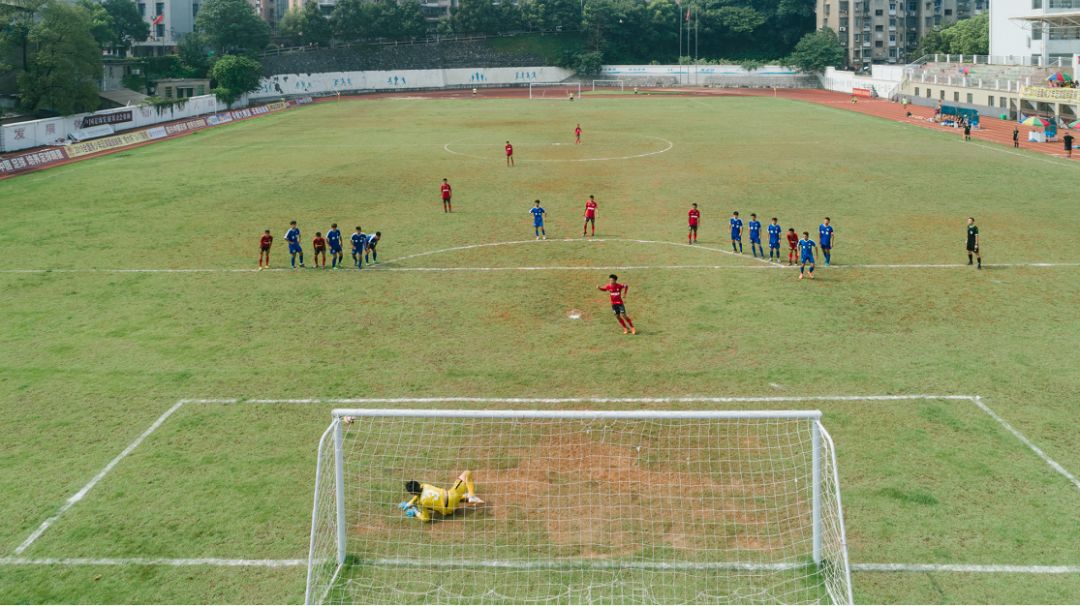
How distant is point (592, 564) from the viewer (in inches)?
524

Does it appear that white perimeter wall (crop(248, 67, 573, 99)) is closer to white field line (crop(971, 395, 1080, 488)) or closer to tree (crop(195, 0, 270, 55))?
tree (crop(195, 0, 270, 55))

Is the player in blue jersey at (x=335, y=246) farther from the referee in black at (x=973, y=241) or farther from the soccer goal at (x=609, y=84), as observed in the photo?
the soccer goal at (x=609, y=84)

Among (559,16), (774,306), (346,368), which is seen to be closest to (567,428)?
(346,368)

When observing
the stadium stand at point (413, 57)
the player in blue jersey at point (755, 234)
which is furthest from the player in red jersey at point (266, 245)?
the stadium stand at point (413, 57)

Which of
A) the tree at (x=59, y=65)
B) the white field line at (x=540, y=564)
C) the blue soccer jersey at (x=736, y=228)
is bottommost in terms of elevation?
the white field line at (x=540, y=564)

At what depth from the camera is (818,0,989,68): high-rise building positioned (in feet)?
505

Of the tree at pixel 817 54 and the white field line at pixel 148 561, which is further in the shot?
the tree at pixel 817 54

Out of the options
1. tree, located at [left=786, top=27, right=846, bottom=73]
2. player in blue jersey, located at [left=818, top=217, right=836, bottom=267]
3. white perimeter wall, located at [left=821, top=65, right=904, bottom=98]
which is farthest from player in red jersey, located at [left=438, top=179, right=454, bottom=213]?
tree, located at [left=786, top=27, right=846, bottom=73]

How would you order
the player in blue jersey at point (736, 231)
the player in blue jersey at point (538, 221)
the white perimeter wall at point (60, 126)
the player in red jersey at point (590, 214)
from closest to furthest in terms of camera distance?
the player in blue jersey at point (736, 231), the player in blue jersey at point (538, 221), the player in red jersey at point (590, 214), the white perimeter wall at point (60, 126)

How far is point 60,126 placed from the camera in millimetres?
74125

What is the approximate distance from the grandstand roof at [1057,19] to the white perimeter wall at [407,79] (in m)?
77.3

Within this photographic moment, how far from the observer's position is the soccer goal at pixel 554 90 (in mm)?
124550

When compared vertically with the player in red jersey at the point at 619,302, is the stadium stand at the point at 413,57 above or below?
above

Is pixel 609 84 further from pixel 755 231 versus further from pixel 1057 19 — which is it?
pixel 755 231
